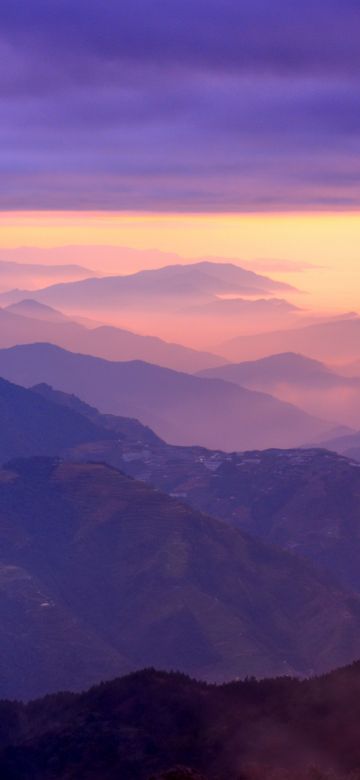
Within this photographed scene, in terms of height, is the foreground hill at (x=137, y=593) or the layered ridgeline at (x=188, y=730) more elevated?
the layered ridgeline at (x=188, y=730)

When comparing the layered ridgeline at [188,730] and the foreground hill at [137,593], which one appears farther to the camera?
the foreground hill at [137,593]

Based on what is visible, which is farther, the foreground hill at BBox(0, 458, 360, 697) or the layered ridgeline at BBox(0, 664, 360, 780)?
the foreground hill at BBox(0, 458, 360, 697)

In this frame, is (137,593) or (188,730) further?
(137,593)

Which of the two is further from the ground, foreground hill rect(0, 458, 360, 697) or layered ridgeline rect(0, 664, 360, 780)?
layered ridgeline rect(0, 664, 360, 780)

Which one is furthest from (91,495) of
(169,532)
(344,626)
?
(344,626)

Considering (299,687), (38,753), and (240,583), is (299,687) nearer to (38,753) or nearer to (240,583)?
(38,753)
